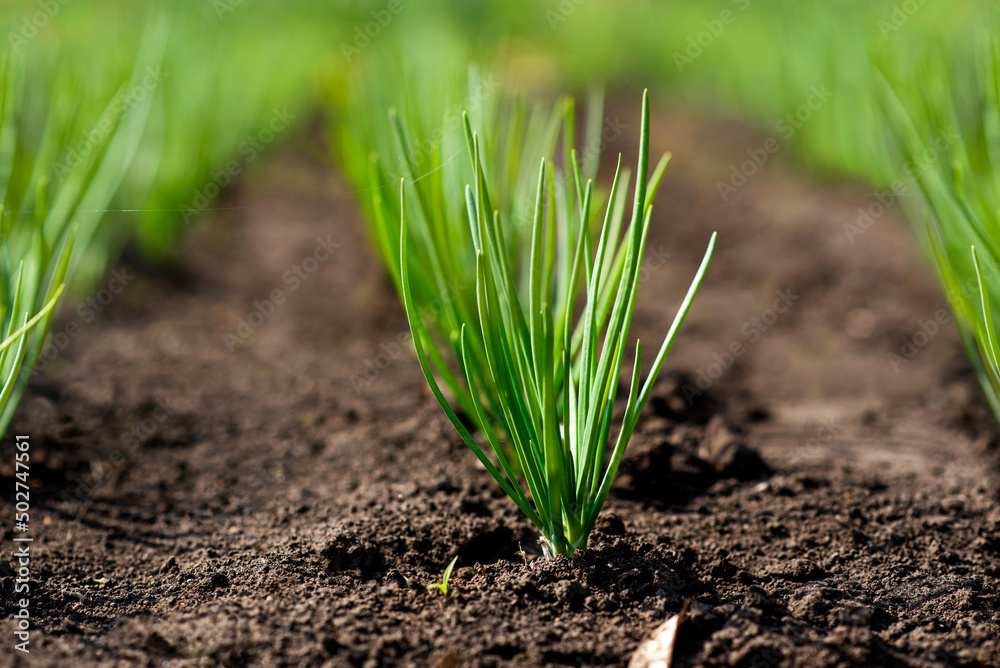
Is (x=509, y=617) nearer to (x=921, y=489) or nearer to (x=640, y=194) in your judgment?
(x=640, y=194)

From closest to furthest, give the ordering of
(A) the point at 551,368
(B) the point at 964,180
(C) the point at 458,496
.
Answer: (A) the point at 551,368 → (C) the point at 458,496 → (B) the point at 964,180

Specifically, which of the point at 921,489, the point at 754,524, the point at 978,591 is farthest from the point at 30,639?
the point at 921,489

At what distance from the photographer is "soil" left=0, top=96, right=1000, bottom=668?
106 cm

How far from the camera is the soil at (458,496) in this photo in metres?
1.06

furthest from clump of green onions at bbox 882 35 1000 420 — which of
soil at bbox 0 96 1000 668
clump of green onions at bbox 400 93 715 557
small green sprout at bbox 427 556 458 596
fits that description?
small green sprout at bbox 427 556 458 596

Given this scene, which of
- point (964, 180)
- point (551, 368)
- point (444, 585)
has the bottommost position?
point (444, 585)

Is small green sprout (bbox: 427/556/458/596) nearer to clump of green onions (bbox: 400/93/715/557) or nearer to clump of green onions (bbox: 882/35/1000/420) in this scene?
clump of green onions (bbox: 400/93/715/557)

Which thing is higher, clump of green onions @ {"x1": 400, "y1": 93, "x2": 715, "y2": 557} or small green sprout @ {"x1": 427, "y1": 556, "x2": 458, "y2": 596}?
clump of green onions @ {"x1": 400, "y1": 93, "x2": 715, "y2": 557}

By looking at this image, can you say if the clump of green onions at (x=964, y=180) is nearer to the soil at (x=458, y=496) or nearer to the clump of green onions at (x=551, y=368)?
the soil at (x=458, y=496)

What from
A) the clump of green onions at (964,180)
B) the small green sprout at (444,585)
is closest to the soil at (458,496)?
the small green sprout at (444,585)

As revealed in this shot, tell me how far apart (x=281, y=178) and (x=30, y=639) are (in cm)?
334

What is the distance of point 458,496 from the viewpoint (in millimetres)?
1419

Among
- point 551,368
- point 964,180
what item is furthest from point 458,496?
point 964,180

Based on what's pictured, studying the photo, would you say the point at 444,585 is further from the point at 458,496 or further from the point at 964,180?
the point at 964,180
